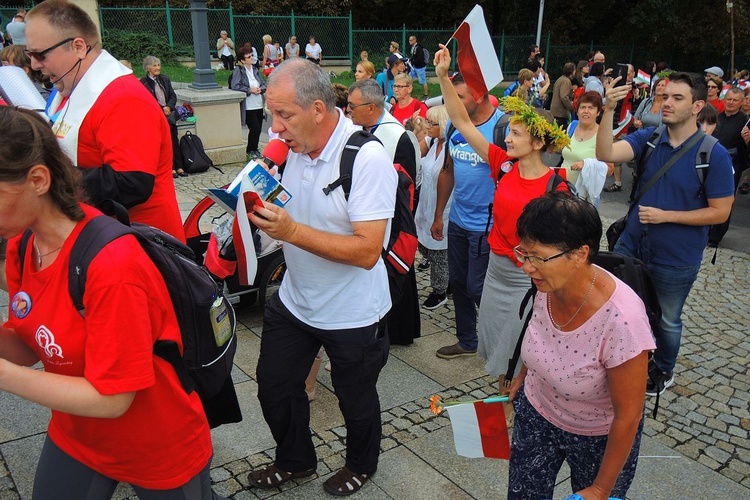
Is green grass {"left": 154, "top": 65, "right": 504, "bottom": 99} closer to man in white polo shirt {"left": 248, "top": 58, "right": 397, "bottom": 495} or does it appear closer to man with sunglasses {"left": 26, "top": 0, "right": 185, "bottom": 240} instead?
man with sunglasses {"left": 26, "top": 0, "right": 185, "bottom": 240}

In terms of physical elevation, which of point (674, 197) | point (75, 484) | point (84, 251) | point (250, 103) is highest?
point (84, 251)

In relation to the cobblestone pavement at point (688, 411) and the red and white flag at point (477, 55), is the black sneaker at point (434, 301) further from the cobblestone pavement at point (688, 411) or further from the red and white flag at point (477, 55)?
the red and white flag at point (477, 55)

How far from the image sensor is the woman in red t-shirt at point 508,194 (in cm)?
358

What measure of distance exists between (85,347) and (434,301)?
4.22 m

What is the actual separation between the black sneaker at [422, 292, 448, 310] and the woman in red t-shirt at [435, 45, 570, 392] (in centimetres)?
175

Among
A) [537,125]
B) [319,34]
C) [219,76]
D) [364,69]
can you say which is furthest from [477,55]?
[319,34]

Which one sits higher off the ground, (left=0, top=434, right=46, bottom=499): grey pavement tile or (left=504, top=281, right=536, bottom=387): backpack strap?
(left=504, top=281, right=536, bottom=387): backpack strap

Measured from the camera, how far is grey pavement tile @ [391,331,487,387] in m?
4.47

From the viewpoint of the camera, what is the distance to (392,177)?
2682mm

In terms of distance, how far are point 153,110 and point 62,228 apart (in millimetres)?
1318

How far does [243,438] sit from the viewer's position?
3.62 meters

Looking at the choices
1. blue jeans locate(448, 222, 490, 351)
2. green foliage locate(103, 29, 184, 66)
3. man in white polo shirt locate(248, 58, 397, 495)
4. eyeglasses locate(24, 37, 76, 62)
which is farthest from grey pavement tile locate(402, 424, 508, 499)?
green foliage locate(103, 29, 184, 66)

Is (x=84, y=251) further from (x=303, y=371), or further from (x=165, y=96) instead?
(x=165, y=96)

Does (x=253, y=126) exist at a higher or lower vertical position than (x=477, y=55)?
lower
